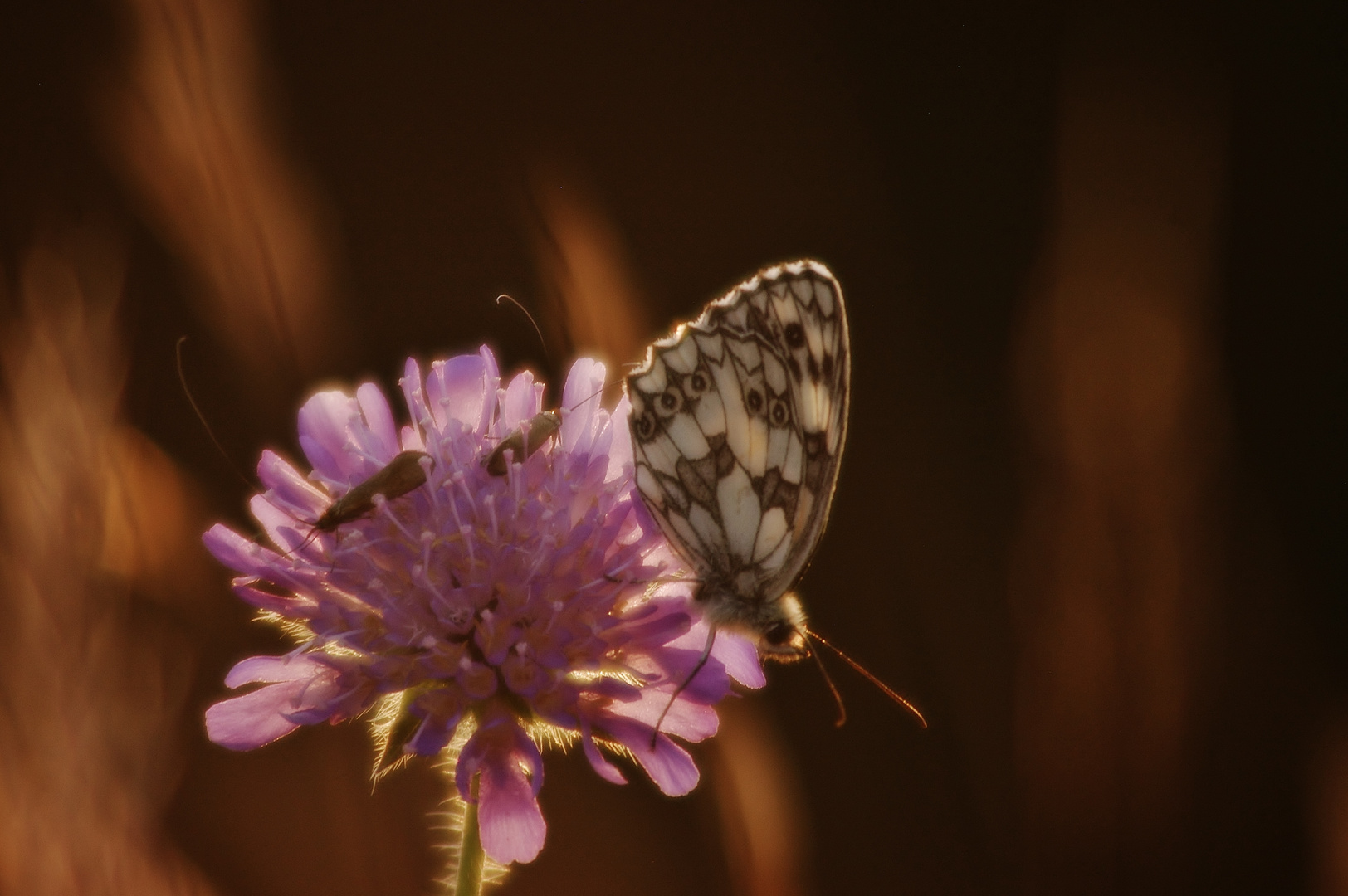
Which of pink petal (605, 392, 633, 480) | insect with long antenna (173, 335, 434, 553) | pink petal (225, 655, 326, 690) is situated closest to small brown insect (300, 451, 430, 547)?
insect with long antenna (173, 335, 434, 553)

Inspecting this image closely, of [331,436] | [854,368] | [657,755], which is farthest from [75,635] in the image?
[854,368]

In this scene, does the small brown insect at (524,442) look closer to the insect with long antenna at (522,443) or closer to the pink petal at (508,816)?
the insect with long antenna at (522,443)

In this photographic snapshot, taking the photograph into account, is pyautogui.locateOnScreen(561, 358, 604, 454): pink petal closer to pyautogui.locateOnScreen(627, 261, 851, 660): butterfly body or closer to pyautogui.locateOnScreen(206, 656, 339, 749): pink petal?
pyautogui.locateOnScreen(627, 261, 851, 660): butterfly body

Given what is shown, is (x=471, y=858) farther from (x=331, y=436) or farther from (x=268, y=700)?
(x=331, y=436)

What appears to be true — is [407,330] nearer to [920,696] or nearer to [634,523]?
[634,523]

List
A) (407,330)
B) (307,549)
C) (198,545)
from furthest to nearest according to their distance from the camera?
(407,330)
(198,545)
(307,549)

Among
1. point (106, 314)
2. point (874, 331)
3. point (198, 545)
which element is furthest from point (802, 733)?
point (106, 314)

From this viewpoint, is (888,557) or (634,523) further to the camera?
(888,557)
